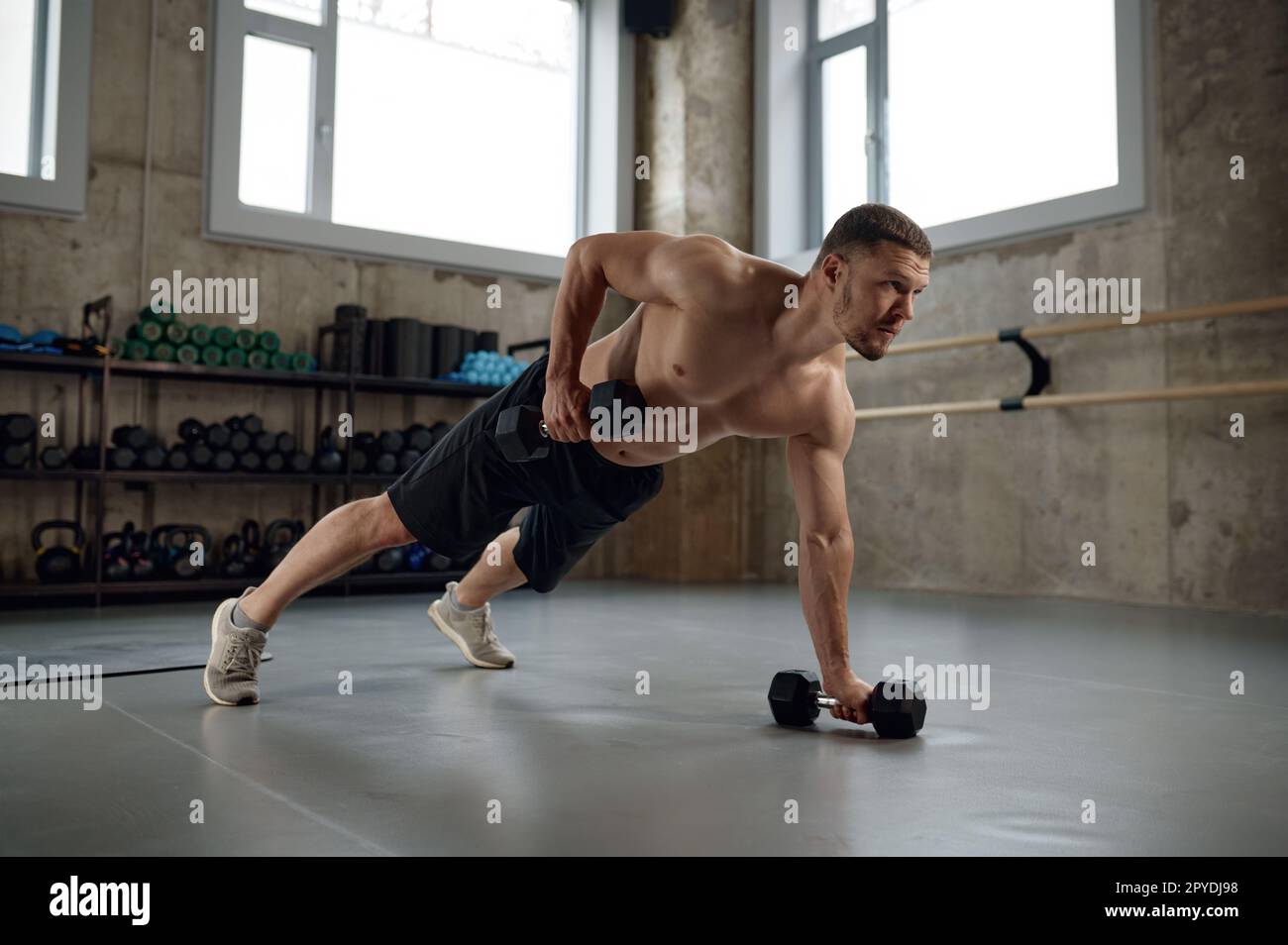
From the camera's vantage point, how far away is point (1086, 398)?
4348mm

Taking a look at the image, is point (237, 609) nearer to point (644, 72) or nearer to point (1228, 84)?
point (1228, 84)

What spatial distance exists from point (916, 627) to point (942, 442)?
175 centimetres

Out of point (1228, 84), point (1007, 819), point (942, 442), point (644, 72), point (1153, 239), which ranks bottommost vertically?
point (1007, 819)

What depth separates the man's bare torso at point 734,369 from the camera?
6.21ft

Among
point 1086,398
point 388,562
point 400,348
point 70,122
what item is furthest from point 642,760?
point 70,122

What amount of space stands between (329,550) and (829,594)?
3.45 feet

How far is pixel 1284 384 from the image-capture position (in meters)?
3.74

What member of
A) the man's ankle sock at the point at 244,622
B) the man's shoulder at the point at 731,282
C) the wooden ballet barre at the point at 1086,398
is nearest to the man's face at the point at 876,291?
the man's shoulder at the point at 731,282

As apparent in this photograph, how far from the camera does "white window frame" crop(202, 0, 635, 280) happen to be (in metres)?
5.09

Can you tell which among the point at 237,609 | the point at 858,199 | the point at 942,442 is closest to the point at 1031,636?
the point at 942,442

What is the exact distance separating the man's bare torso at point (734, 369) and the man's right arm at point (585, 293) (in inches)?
2.6

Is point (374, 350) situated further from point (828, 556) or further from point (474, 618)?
point (828, 556)

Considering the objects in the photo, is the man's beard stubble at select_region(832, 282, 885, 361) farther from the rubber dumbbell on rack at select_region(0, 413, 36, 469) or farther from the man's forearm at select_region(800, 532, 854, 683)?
the rubber dumbbell on rack at select_region(0, 413, 36, 469)

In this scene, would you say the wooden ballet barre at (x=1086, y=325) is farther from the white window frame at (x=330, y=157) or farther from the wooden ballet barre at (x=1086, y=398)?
the white window frame at (x=330, y=157)
